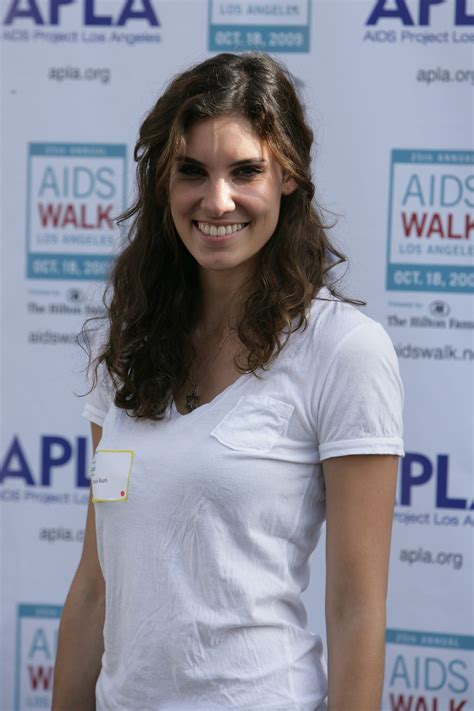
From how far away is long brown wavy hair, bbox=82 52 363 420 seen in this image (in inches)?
53.2

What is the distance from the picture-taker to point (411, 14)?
2.26 m

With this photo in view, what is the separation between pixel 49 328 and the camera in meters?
2.51

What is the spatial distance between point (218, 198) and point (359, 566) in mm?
544

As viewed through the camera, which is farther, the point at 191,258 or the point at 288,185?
the point at 191,258

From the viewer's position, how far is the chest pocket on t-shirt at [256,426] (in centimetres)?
126

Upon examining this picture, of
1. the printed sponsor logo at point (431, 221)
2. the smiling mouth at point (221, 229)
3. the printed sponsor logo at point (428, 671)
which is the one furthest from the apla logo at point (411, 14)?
the printed sponsor logo at point (428, 671)

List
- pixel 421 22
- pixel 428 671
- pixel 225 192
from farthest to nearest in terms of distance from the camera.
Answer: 1. pixel 428 671
2. pixel 421 22
3. pixel 225 192

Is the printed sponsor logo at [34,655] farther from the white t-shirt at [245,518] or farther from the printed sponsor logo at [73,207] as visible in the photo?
the white t-shirt at [245,518]

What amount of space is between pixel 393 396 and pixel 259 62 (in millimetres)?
552

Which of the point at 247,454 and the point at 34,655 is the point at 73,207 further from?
the point at 247,454

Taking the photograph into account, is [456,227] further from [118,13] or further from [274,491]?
[274,491]

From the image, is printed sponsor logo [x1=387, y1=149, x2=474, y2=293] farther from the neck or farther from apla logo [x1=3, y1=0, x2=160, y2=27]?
the neck

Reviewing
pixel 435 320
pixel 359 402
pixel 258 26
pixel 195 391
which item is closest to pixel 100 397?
pixel 195 391

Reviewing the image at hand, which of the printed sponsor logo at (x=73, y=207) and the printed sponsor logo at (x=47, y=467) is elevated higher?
the printed sponsor logo at (x=73, y=207)
